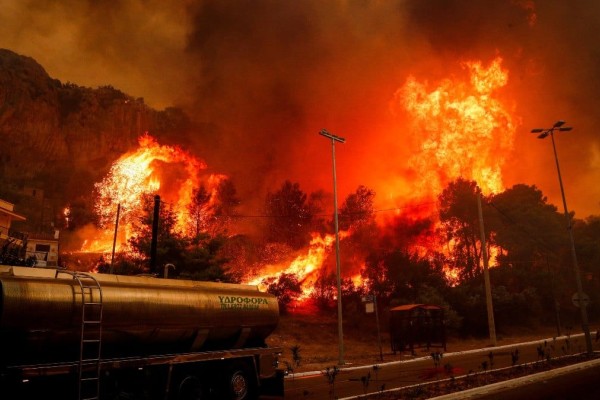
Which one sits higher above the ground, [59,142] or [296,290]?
[59,142]

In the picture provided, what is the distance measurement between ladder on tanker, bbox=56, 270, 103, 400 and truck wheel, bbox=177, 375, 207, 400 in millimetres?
2236

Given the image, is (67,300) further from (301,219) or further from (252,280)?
(301,219)

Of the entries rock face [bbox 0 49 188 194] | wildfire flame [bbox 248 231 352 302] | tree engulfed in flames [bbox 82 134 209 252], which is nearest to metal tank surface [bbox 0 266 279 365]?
wildfire flame [bbox 248 231 352 302]

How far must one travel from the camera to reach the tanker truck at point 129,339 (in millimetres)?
8523

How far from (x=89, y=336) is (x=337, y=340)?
29773 mm

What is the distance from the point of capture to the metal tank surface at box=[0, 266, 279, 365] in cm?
855

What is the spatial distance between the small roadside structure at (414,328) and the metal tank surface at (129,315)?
1940 cm

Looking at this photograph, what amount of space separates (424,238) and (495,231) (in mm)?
9180

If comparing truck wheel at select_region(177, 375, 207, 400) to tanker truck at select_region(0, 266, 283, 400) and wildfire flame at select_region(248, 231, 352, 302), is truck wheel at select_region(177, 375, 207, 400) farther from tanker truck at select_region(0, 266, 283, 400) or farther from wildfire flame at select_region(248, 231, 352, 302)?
wildfire flame at select_region(248, 231, 352, 302)

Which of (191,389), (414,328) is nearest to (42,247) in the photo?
(414,328)

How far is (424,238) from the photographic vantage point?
61344 mm

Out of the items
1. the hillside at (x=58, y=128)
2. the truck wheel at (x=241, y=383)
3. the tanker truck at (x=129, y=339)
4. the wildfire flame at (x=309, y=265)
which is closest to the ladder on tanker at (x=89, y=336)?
the tanker truck at (x=129, y=339)

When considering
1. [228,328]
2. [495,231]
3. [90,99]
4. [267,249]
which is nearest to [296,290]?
[267,249]

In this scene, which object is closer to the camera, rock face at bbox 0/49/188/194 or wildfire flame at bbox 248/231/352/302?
wildfire flame at bbox 248/231/352/302
